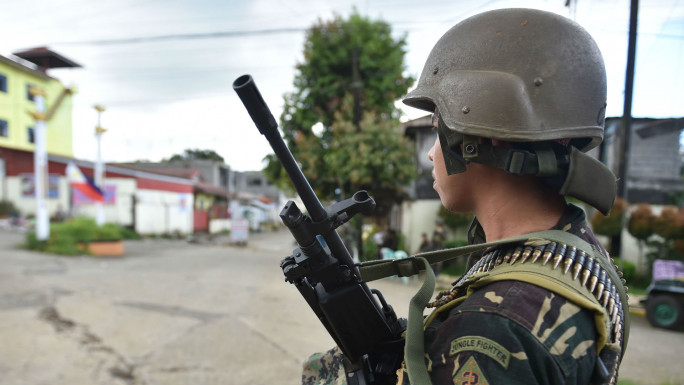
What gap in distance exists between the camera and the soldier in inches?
34.0

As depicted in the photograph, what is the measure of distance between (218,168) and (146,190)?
19747mm

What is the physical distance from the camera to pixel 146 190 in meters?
24.0

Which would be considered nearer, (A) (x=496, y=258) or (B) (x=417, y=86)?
(A) (x=496, y=258)

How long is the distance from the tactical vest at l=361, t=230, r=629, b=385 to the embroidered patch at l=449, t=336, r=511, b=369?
0.09 metres

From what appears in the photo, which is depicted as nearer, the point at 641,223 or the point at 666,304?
the point at 666,304

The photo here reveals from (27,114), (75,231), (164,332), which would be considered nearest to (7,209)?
(27,114)

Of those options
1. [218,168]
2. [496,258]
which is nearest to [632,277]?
[496,258]

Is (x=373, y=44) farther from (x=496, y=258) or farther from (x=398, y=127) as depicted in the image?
(x=496, y=258)

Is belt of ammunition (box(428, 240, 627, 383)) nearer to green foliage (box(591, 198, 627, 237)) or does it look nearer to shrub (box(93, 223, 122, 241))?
green foliage (box(591, 198, 627, 237))

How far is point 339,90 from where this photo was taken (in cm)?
1457

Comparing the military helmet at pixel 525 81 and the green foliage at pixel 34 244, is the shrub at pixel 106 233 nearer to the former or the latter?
the green foliage at pixel 34 244

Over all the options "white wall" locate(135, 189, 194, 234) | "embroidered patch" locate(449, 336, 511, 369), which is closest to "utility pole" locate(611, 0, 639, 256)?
"embroidered patch" locate(449, 336, 511, 369)

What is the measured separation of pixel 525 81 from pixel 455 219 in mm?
12375

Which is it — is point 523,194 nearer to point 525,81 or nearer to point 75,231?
point 525,81
